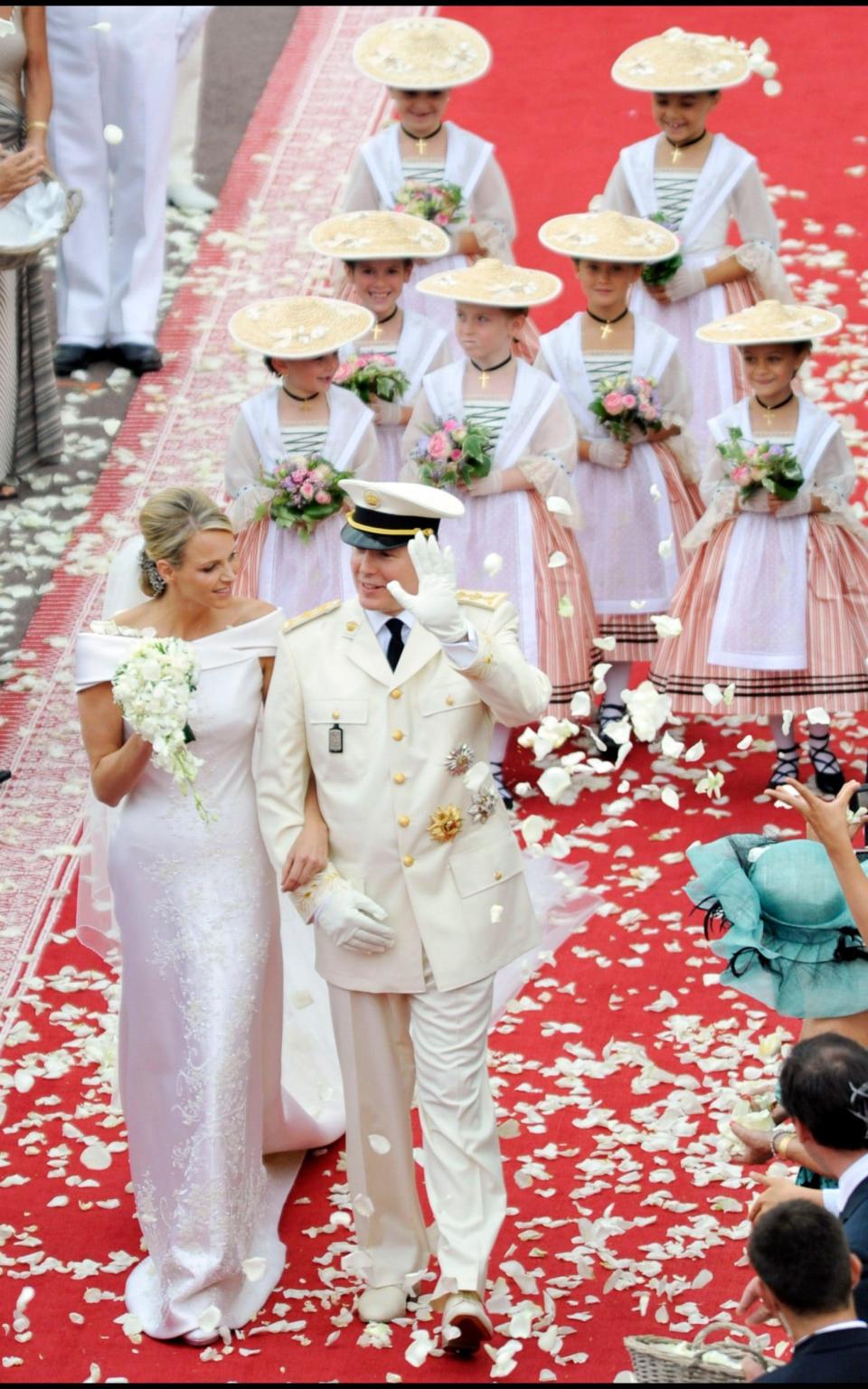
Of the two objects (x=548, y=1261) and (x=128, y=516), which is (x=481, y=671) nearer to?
(x=548, y=1261)

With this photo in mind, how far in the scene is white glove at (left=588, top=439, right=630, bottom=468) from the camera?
28.7 ft

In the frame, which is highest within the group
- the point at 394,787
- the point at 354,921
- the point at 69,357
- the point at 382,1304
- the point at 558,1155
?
the point at 394,787

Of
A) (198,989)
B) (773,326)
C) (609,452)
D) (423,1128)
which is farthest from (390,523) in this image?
(609,452)

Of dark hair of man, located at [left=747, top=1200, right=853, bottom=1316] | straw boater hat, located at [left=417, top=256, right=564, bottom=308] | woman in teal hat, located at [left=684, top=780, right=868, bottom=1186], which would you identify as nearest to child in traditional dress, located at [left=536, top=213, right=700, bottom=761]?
straw boater hat, located at [left=417, top=256, right=564, bottom=308]

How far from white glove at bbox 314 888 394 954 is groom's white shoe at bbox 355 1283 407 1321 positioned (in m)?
0.88

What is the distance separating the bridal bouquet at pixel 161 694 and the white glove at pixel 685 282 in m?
4.46

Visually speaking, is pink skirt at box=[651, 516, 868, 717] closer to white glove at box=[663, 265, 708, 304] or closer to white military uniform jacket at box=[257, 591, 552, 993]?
white glove at box=[663, 265, 708, 304]

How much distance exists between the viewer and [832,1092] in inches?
177

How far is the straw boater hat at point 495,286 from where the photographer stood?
27.4 feet

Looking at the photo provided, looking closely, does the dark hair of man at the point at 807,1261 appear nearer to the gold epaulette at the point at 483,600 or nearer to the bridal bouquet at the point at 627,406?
the gold epaulette at the point at 483,600

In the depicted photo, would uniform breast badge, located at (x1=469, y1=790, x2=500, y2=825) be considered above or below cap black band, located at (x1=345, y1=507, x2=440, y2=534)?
below

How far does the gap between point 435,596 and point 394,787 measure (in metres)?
0.57

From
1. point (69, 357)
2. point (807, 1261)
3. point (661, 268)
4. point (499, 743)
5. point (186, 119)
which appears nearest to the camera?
point (807, 1261)

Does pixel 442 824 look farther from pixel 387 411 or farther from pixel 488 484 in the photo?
pixel 387 411
